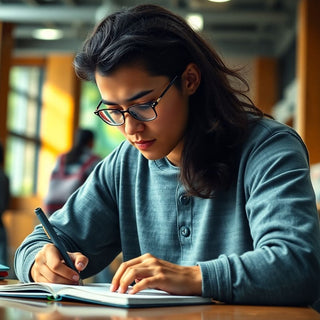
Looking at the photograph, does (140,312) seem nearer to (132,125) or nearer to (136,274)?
(136,274)

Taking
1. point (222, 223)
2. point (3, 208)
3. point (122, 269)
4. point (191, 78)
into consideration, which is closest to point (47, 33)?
point (3, 208)

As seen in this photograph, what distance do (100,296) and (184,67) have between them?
0.57 m

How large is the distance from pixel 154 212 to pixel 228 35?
914 centimetres

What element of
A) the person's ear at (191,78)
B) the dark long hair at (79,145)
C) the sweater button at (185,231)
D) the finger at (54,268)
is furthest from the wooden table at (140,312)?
the dark long hair at (79,145)

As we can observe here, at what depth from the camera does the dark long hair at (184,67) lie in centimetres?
138

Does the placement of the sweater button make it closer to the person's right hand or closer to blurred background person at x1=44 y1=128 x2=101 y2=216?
the person's right hand

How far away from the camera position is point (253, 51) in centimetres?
1116

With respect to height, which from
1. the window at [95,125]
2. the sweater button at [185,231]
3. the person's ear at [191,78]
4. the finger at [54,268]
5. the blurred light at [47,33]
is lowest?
the finger at [54,268]

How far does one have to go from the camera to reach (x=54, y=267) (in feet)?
4.31

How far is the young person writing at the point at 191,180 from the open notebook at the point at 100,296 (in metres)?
0.04

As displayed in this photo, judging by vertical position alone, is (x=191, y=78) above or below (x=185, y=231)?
above

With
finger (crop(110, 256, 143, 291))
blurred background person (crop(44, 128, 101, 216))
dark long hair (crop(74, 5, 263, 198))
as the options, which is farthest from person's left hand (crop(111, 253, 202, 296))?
blurred background person (crop(44, 128, 101, 216))

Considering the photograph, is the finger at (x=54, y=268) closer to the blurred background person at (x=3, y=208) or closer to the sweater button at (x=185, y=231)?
the sweater button at (x=185, y=231)

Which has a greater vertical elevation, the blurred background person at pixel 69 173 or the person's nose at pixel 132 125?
the person's nose at pixel 132 125
